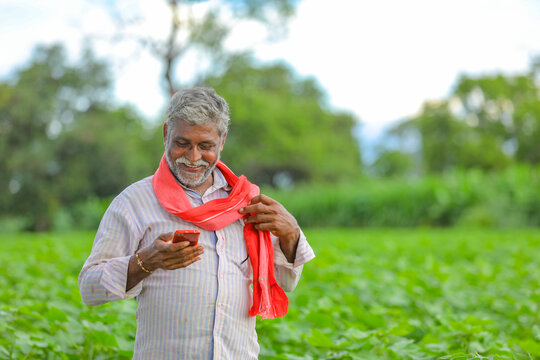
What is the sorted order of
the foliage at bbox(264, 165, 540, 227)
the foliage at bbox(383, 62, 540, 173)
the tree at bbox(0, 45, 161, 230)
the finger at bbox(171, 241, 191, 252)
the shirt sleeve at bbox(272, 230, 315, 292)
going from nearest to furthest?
the finger at bbox(171, 241, 191, 252)
the shirt sleeve at bbox(272, 230, 315, 292)
the foliage at bbox(264, 165, 540, 227)
the tree at bbox(0, 45, 161, 230)
the foliage at bbox(383, 62, 540, 173)

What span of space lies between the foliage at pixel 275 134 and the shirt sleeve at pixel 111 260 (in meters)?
20.5

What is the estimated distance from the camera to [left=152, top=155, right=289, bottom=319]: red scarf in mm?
2037

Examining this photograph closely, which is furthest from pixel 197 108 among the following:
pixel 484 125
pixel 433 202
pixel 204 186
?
pixel 484 125

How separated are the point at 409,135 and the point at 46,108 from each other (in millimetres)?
56704

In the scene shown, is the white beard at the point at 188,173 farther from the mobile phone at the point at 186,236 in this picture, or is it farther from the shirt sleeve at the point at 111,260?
the mobile phone at the point at 186,236

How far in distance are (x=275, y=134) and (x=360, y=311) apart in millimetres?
29279

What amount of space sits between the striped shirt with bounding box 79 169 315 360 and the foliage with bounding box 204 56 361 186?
20525mm

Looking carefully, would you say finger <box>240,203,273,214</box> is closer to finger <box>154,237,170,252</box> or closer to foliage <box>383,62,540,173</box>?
finger <box>154,237,170,252</box>

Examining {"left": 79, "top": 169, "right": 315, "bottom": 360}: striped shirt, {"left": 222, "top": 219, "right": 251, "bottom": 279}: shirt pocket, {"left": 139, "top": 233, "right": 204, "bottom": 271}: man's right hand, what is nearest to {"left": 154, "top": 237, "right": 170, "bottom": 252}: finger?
{"left": 139, "top": 233, "right": 204, "bottom": 271}: man's right hand

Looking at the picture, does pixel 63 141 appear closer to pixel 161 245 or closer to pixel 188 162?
pixel 188 162

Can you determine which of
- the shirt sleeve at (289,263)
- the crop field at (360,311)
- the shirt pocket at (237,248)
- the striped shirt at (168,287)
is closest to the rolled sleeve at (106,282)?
the striped shirt at (168,287)

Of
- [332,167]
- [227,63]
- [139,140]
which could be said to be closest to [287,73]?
[332,167]

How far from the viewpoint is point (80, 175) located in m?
22.5

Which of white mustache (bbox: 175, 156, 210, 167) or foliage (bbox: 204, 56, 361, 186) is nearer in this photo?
white mustache (bbox: 175, 156, 210, 167)
